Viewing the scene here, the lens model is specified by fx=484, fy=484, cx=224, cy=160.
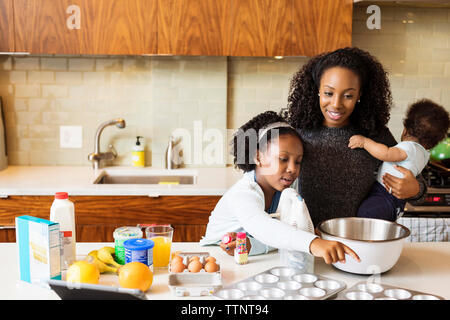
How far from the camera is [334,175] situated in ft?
6.30

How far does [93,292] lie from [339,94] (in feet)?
3.81

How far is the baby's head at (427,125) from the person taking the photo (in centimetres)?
242

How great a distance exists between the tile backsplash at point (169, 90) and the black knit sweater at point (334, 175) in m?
1.33

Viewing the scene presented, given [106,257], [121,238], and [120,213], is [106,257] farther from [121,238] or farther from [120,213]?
[120,213]

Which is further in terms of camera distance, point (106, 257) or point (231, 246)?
point (231, 246)

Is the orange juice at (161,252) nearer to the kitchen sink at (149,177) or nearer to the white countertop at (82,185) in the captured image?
the white countertop at (82,185)

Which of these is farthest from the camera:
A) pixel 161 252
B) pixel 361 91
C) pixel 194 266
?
pixel 361 91

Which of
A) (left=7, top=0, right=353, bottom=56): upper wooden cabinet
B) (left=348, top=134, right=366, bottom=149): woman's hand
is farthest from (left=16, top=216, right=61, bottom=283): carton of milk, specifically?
(left=7, top=0, right=353, bottom=56): upper wooden cabinet

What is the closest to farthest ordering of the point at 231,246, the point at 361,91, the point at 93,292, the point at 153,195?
the point at 93,292 → the point at 231,246 → the point at 361,91 → the point at 153,195

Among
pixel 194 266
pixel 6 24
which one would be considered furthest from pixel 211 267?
pixel 6 24

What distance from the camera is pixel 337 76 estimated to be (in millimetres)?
1853

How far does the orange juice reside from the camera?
58.6 inches

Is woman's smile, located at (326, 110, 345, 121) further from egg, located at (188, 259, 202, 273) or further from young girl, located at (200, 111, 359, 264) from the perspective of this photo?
egg, located at (188, 259, 202, 273)
